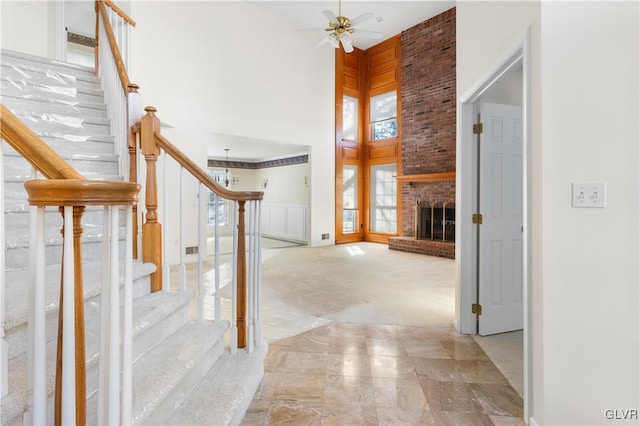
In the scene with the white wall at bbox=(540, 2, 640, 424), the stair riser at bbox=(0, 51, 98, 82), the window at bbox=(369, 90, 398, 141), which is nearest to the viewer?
the white wall at bbox=(540, 2, 640, 424)

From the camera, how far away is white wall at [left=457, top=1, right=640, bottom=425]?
151 cm

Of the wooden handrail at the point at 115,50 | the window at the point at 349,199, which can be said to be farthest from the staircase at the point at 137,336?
the window at the point at 349,199

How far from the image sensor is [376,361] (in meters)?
2.33

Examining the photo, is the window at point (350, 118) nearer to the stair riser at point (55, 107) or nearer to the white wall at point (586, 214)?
the stair riser at point (55, 107)

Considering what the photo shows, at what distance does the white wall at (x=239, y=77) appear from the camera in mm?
5113

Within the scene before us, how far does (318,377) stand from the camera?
2119 millimetres

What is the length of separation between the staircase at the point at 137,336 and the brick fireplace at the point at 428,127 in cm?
529

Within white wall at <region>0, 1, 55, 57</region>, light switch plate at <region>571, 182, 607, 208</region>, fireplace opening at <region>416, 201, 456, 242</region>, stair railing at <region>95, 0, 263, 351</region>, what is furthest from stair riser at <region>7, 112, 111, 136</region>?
fireplace opening at <region>416, 201, 456, 242</region>

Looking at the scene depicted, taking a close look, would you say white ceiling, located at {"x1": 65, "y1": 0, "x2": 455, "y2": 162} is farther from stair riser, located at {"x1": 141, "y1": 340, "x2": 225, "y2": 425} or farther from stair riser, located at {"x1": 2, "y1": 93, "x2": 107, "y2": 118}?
stair riser, located at {"x1": 141, "y1": 340, "x2": 225, "y2": 425}

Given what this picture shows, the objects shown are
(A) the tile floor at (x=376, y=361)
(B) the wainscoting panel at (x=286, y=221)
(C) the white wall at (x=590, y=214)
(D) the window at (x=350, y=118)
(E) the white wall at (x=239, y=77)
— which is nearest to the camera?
(C) the white wall at (x=590, y=214)

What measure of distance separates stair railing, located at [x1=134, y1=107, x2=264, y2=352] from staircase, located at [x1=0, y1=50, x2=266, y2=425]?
Answer: 0.29ft

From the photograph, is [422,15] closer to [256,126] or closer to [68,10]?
[256,126]

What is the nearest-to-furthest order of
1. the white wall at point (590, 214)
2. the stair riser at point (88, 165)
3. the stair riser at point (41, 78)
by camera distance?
the white wall at point (590, 214) < the stair riser at point (88, 165) < the stair riser at point (41, 78)

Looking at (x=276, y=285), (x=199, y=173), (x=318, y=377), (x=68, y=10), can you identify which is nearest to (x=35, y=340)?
(x=199, y=173)
